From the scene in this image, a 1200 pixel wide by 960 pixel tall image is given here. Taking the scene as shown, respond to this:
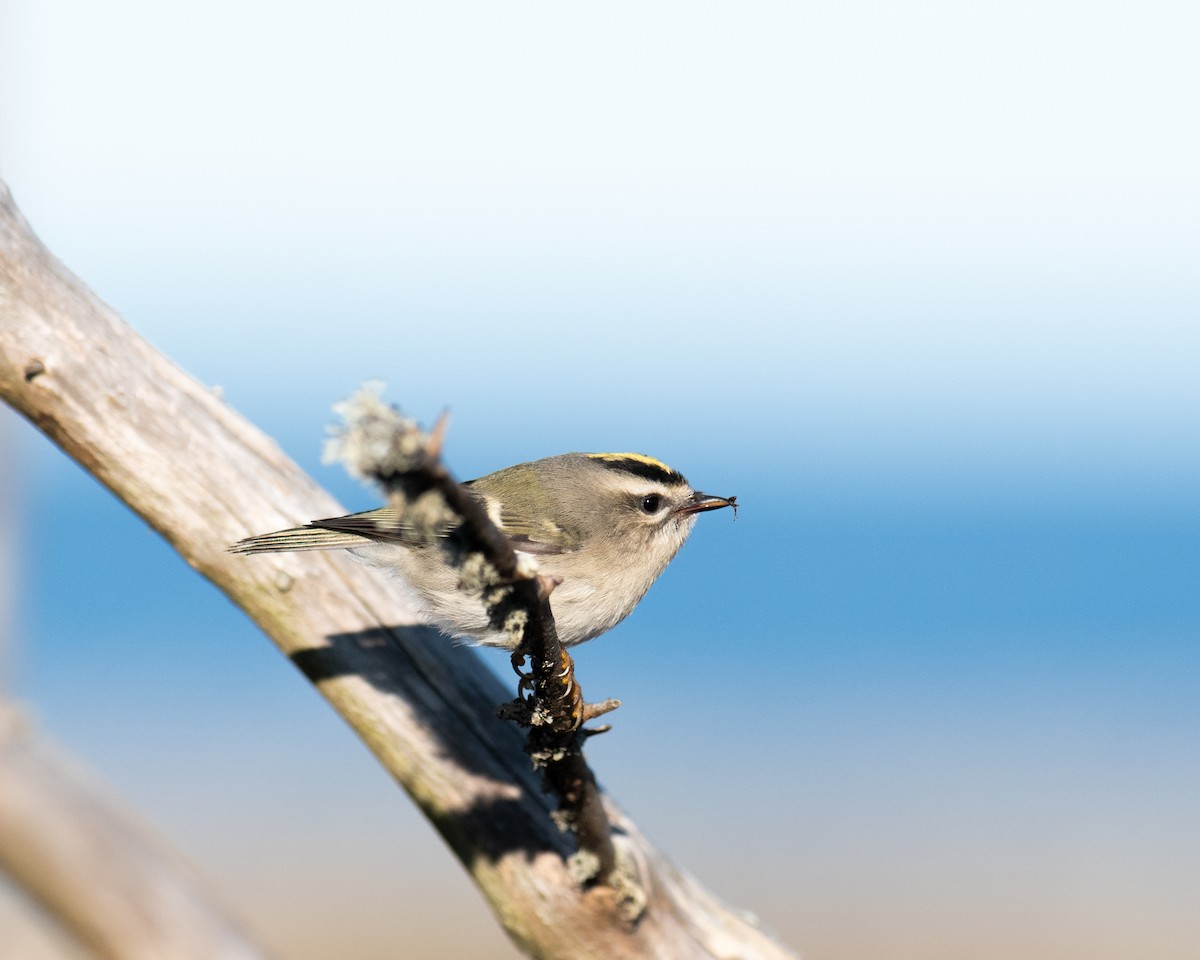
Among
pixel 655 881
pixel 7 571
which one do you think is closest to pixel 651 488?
pixel 655 881

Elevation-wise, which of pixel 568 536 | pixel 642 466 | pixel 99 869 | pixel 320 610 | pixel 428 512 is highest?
pixel 428 512

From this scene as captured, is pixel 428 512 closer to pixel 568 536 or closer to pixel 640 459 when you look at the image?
pixel 568 536

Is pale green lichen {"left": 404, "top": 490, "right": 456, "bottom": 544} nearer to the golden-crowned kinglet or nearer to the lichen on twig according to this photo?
the lichen on twig

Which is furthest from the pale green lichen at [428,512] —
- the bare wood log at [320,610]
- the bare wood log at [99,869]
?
the bare wood log at [99,869]

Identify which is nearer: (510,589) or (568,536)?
(510,589)

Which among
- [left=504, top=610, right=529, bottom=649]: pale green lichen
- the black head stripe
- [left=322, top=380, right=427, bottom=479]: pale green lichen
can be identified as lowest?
[left=504, top=610, right=529, bottom=649]: pale green lichen

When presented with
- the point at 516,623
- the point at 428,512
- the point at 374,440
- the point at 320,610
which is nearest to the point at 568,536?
the point at 320,610

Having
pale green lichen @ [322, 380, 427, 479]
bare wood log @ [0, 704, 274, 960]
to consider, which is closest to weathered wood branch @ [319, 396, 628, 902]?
pale green lichen @ [322, 380, 427, 479]

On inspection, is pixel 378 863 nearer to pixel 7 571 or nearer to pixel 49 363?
pixel 7 571
